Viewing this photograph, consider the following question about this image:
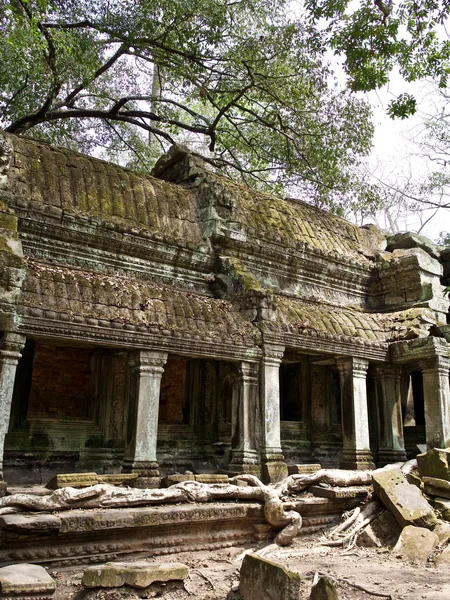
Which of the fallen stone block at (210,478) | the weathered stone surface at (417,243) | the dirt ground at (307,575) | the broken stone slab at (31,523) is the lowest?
the dirt ground at (307,575)

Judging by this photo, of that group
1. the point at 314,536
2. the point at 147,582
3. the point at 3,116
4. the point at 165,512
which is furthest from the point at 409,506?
the point at 3,116

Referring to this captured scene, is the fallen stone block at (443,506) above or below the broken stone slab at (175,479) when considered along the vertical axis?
below

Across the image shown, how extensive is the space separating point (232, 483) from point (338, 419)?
4.24 metres

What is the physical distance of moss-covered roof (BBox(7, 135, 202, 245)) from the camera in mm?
7355

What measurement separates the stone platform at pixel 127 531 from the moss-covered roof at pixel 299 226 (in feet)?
15.3

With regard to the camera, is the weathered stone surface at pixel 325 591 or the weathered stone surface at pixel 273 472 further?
the weathered stone surface at pixel 273 472

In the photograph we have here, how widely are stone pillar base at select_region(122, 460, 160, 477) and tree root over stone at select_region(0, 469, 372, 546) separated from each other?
1.77 ft

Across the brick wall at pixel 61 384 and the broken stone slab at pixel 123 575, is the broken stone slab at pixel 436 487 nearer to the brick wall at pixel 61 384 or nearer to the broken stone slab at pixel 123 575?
the broken stone slab at pixel 123 575

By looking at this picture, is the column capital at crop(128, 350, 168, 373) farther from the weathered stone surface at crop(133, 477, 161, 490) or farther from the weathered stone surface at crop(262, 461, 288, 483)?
the weathered stone surface at crop(262, 461, 288, 483)

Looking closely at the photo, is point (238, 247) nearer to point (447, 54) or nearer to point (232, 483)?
point (232, 483)

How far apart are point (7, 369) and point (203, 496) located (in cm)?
253

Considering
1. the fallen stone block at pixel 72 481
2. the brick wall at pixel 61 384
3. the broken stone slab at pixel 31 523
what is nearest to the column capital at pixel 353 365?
the brick wall at pixel 61 384

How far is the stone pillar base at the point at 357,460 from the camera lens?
27.3 ft

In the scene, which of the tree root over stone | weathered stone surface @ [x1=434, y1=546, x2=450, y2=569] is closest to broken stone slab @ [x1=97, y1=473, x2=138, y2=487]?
the tree root over stone
